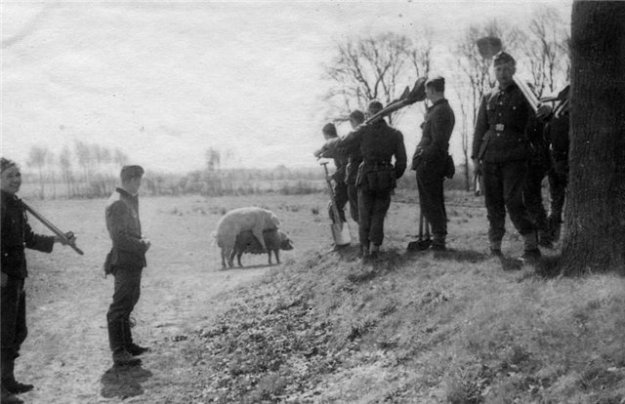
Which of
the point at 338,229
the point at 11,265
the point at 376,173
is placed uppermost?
the point at 376,173

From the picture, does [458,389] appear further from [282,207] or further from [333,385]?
[282,207]

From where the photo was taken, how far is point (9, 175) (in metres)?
5.84

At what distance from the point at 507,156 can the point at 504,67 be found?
0.97 meters

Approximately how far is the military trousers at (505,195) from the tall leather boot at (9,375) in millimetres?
5250

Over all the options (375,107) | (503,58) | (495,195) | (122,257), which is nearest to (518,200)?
(495,195)

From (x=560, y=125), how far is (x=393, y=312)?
327cm

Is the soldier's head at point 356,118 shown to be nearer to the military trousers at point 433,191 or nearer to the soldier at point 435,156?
the soldier at point 435,156

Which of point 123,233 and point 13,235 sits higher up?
point 13,235

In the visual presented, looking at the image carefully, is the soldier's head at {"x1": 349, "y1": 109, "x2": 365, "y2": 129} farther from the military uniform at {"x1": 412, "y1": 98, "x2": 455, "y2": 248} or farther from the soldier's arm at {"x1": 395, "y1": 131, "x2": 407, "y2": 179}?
the military uniform at {"x1": 412, "y1": 98, "x2": 455, "y2": 248}

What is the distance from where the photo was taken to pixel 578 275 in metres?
5.32

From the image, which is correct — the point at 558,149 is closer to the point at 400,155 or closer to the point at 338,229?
the point at 400,155

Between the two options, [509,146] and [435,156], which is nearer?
[509,146]

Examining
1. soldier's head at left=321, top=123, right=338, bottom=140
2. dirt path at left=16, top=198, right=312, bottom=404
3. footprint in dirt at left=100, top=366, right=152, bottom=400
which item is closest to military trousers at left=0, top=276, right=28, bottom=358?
dirt path at left=16, top=198, right=312, bottom=404

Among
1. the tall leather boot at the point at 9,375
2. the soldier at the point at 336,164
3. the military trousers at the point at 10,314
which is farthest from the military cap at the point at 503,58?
the tall leather boot at the point at 9,375
